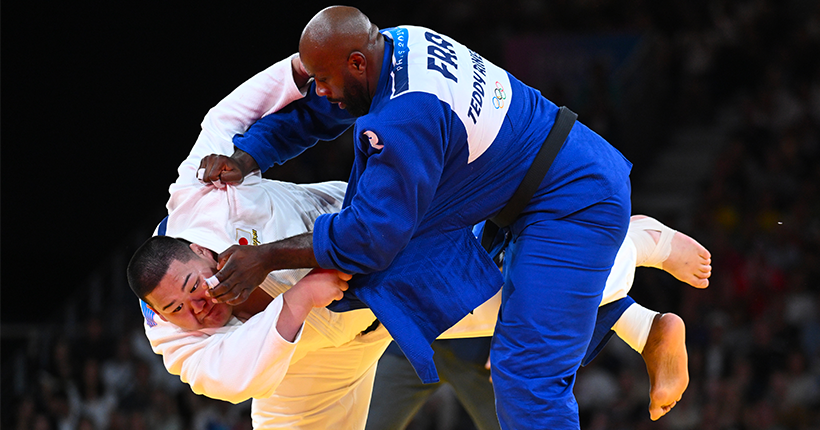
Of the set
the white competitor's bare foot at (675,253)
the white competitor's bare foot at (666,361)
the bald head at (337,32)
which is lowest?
the white competitor's bare foot at (666,361)

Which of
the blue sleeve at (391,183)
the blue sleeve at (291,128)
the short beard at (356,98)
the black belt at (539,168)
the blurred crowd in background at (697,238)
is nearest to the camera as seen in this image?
the blue sleeve at (391,183)

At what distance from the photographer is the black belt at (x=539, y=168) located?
222 cm

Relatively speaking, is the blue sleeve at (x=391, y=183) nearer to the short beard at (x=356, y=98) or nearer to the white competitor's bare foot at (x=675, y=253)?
the short beard at (x=356, y=98)

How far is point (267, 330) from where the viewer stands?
215 centimetres

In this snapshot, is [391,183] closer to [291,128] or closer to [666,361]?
[291,128]

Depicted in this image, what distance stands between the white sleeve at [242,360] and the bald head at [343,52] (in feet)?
1.90

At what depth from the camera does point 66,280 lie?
706 centimetres

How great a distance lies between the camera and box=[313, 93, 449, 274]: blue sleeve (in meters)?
1.96

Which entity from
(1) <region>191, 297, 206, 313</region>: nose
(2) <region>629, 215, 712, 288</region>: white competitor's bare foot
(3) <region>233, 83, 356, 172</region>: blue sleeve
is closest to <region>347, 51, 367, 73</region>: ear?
(3) <region>233, 83, 356, 172</region>: blue sleeve

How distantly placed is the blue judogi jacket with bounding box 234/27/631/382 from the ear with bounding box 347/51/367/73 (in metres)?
0.06

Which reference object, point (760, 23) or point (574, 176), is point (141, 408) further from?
point (760, 23)

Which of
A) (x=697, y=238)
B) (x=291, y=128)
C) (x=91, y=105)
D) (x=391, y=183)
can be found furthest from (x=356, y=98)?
(x=91, y=105)

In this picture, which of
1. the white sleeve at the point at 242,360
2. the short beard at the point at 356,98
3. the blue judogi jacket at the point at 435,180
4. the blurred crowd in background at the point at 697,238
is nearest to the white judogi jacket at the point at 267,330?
the white sleeve at the point at 242,360

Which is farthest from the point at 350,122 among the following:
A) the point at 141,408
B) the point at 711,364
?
the point at 141,408
